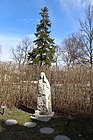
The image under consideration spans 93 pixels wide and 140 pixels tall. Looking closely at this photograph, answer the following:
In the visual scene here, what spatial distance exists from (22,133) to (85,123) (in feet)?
7.27

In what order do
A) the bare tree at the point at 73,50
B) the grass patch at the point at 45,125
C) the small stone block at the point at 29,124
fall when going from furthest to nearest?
the bare tree at the point at 73,50
the small stone block at the point at 29,124
the grass patch at the point at 45,125

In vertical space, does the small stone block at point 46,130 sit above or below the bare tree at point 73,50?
below

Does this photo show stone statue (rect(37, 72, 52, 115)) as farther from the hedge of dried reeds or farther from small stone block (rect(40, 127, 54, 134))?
small stone block (rect(40, 127, 54, 134))

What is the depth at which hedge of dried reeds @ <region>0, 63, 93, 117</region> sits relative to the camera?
295 inches

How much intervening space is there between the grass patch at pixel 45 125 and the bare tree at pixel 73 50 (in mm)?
10375

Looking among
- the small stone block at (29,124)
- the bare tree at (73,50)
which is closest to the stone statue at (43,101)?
the small stone block at (29,124)

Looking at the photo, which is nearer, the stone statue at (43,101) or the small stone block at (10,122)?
the small stone block at (10,122)

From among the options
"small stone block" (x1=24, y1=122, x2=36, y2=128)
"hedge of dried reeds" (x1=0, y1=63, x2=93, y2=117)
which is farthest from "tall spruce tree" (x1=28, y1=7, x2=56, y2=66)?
"small stone block" (x1=24, y1=122, x2=36, y2=128)

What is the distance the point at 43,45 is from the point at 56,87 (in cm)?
1889

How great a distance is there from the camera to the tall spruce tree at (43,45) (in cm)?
2613

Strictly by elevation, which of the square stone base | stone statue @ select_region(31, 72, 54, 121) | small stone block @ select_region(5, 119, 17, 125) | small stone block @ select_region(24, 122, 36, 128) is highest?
stone statue @ select_region(31, 72, 54, 121)

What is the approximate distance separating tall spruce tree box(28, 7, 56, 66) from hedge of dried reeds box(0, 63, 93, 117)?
16.0m

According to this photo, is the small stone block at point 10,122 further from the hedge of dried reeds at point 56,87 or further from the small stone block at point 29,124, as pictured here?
the hedge of dried reeds at point 56,87

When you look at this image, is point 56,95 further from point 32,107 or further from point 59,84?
point 32,107
